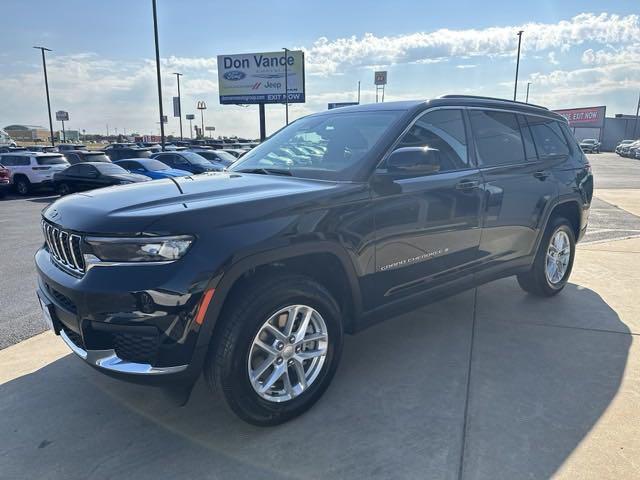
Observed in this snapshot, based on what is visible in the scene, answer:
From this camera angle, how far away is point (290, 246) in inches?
103

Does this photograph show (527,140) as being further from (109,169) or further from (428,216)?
(109,169)

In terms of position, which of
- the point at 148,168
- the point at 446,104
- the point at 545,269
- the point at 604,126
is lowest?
the point at 545,269

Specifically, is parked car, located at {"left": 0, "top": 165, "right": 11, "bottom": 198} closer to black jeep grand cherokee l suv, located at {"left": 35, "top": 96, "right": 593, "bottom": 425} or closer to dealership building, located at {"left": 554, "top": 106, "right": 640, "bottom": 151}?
black jeep grand cherokee l suv, located at {"left": 35, "top": 96, "right": 593, "bottom": 425}

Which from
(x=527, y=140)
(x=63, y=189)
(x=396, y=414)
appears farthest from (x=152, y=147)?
(x=396, y=414)

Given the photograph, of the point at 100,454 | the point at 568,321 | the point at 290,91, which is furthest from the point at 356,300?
the point at 290,91

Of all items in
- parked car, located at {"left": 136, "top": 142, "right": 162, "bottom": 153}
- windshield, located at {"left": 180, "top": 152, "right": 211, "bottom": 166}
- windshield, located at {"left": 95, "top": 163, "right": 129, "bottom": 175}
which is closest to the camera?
windshield, located at {"left": 95, "top": 163, "right": 129, "bottom": 175}

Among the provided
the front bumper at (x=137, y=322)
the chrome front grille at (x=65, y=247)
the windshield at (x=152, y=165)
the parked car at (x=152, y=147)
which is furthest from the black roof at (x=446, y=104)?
the parked car at (x=152, y=147)

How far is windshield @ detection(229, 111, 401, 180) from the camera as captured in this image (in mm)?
3223

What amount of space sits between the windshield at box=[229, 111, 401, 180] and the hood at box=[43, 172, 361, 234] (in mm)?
222

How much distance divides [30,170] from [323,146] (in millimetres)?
16804

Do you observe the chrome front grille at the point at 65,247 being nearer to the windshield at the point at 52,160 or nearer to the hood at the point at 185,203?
the hood at the point at 185,203

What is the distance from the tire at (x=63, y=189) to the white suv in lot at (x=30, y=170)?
887 mm

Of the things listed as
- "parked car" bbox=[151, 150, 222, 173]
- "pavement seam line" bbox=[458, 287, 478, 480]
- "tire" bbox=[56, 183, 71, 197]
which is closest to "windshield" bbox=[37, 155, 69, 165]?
"tire" bbox=[56, 183, 71, 197]

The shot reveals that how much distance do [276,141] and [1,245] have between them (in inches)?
247
